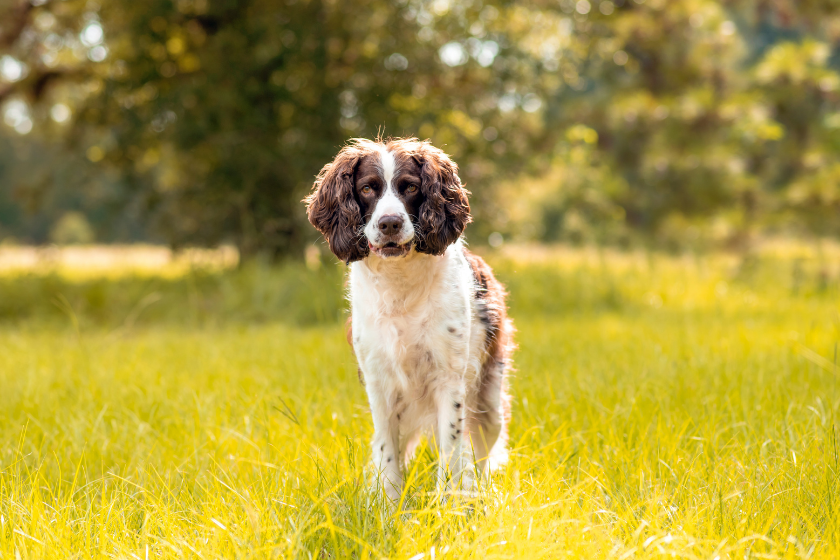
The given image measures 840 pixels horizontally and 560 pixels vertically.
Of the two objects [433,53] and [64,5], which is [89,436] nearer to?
[433,53]

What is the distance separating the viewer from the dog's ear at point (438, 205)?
9.16 feet

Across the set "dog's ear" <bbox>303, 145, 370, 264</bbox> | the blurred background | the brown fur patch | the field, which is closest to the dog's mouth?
"dog's ear" <bbox>303, 145, 370, 264</bbox>

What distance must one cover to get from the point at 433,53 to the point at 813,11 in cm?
628

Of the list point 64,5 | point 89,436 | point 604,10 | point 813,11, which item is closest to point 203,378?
point 89,436

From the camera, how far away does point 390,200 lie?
2.77m

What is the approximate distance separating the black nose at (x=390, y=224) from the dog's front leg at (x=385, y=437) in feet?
2.25

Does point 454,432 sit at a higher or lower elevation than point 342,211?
lower

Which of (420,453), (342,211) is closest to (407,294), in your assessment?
(342,211)

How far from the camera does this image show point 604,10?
35.8 feet

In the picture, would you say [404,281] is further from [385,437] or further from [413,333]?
[385,437]

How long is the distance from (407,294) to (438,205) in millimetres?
398

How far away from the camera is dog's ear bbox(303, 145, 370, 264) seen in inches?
113

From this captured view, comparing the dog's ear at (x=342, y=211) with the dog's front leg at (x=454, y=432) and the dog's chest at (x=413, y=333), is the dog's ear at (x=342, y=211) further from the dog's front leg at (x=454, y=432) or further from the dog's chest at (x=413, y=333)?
the dog's front leg at (x=454, y=432)

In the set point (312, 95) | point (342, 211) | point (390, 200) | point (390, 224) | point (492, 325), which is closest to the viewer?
point (390, 224)
